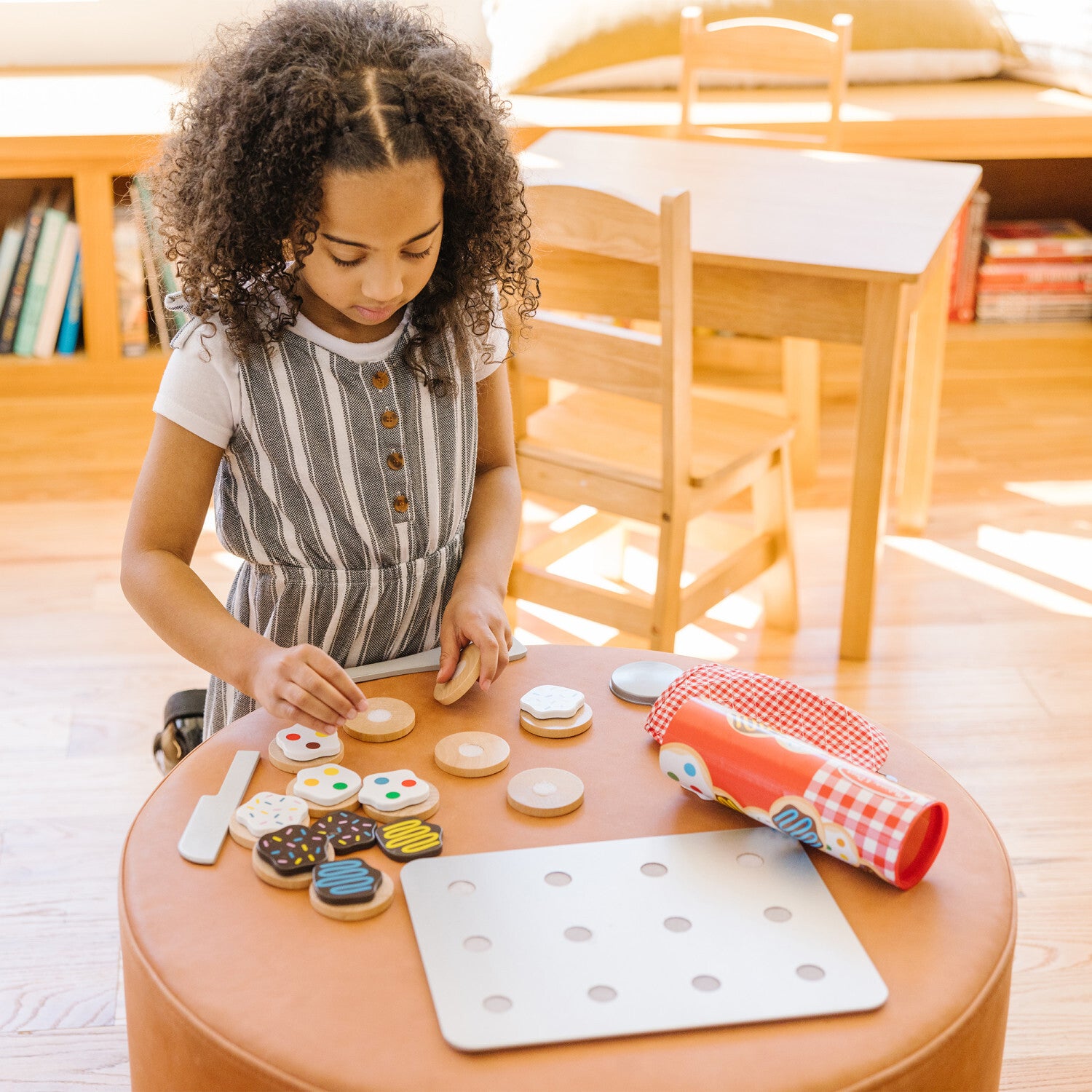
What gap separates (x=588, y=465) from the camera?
6.22ft

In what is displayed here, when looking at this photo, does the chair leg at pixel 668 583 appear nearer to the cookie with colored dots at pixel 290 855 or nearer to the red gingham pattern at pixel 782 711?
the red gingham pattern at pixel 782 711

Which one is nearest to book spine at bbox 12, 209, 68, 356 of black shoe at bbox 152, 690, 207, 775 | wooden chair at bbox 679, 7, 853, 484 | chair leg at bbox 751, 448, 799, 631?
wooden chair at bbox 679, 7, 853, 484

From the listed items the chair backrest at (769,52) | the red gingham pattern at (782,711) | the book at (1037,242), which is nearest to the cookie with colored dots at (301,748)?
the red gingham pattern at (782,711)

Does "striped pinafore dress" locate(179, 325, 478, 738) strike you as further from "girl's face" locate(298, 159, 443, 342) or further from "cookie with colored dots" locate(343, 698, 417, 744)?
"cookie with colored dots" locate(343, 698, 417, 744)

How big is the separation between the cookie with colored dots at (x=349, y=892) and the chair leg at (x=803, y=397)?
1.75 meters

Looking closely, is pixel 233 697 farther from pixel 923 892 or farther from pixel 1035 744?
pixel 1035 744

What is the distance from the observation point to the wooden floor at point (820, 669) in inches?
58.1

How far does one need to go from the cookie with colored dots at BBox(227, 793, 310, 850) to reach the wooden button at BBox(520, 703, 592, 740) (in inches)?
7.3

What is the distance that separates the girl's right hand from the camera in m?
0.96

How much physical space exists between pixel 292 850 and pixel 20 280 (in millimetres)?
2460

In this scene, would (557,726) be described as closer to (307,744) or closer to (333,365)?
(307,744)

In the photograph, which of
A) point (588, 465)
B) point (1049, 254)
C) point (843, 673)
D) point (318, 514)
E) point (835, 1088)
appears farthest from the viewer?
point (1049, 254)

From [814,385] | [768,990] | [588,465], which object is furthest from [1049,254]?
[768,990]

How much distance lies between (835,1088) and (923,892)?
0.17 m
